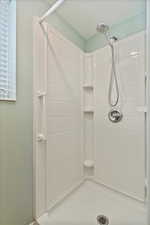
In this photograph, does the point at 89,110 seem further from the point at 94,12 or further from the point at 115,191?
the point at 94,12

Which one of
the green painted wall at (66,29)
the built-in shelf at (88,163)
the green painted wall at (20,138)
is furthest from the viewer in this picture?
the built-in shelf at (88,163)

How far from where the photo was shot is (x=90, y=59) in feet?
5.74

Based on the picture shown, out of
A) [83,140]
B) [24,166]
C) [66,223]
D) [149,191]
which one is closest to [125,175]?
[83,140]

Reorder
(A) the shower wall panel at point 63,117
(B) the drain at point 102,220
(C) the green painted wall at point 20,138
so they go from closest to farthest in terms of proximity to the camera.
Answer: (C) the green painted wall at point 20,138, (B) the drain at point 102,220, (A) the shower wall panel at point 63,117

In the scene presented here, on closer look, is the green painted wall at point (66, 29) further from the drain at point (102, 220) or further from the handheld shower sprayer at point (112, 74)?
the drain at point (102, 220)

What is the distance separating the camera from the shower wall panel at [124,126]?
4.23 feet

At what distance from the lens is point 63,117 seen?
1396 mm

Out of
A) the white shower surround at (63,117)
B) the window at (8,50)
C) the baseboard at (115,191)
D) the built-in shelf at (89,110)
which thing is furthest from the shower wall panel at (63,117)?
the window at (8,50)

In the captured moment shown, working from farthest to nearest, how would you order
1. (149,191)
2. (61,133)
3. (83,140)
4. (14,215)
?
1. (83,140)
2. (61,133)
3. (14,215)
4. (149,191)

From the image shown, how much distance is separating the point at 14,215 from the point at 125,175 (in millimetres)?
1115

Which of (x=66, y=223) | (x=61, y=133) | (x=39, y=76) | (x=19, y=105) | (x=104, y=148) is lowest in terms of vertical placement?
(x=66, y=223)

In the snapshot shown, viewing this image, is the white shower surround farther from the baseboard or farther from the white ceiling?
the white ceiling

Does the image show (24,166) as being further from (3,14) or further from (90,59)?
(90,59)

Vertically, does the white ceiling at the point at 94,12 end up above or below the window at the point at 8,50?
above
